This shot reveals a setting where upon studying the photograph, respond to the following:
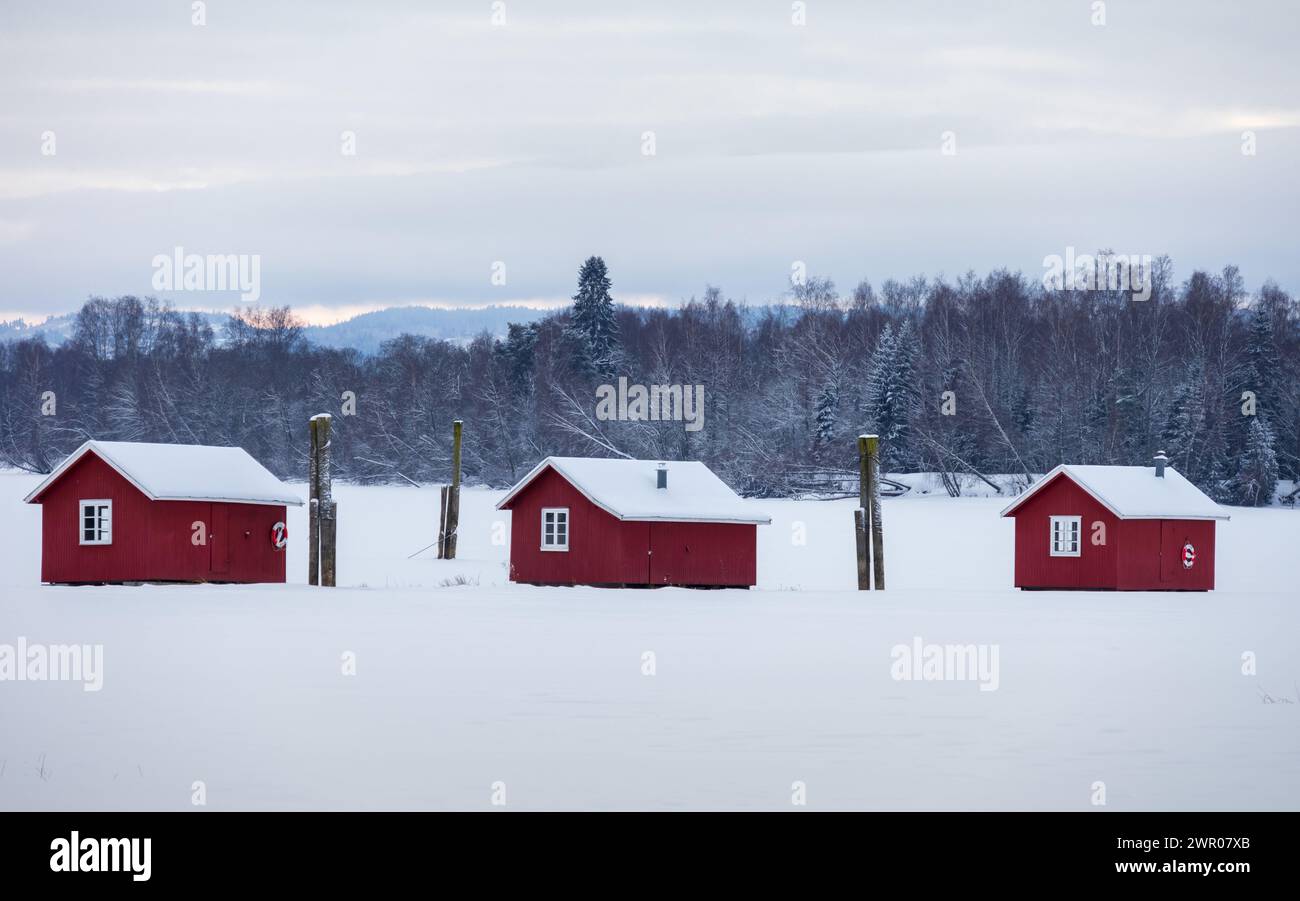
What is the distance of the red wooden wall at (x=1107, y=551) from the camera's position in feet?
131

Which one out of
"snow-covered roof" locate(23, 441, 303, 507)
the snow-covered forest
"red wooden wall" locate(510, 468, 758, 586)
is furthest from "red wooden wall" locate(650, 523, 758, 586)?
the snow-covered forest

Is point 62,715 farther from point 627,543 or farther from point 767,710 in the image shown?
point 627,543

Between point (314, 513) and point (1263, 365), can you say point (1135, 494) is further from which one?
point (1263, 365)

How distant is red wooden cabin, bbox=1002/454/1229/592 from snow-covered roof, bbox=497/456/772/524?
6.94 meters

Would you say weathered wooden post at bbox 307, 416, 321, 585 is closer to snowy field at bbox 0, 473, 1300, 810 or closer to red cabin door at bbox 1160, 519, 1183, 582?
snowy field at bbox 0, 473, 1300, 810

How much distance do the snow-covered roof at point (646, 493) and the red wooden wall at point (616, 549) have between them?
13.1 inches

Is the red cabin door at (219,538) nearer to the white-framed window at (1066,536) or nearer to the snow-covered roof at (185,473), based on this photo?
the snow-covered roof at (185,473)

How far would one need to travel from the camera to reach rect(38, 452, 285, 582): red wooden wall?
115 feet

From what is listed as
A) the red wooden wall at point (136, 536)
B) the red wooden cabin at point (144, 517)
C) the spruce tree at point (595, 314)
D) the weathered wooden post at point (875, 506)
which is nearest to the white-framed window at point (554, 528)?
the red wooden cabin at point (144, 517)

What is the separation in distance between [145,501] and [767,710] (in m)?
20.2

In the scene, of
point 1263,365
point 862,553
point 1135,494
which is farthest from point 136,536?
point 1263,365

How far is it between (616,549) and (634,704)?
18878mm

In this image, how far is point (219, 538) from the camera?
35562mm
